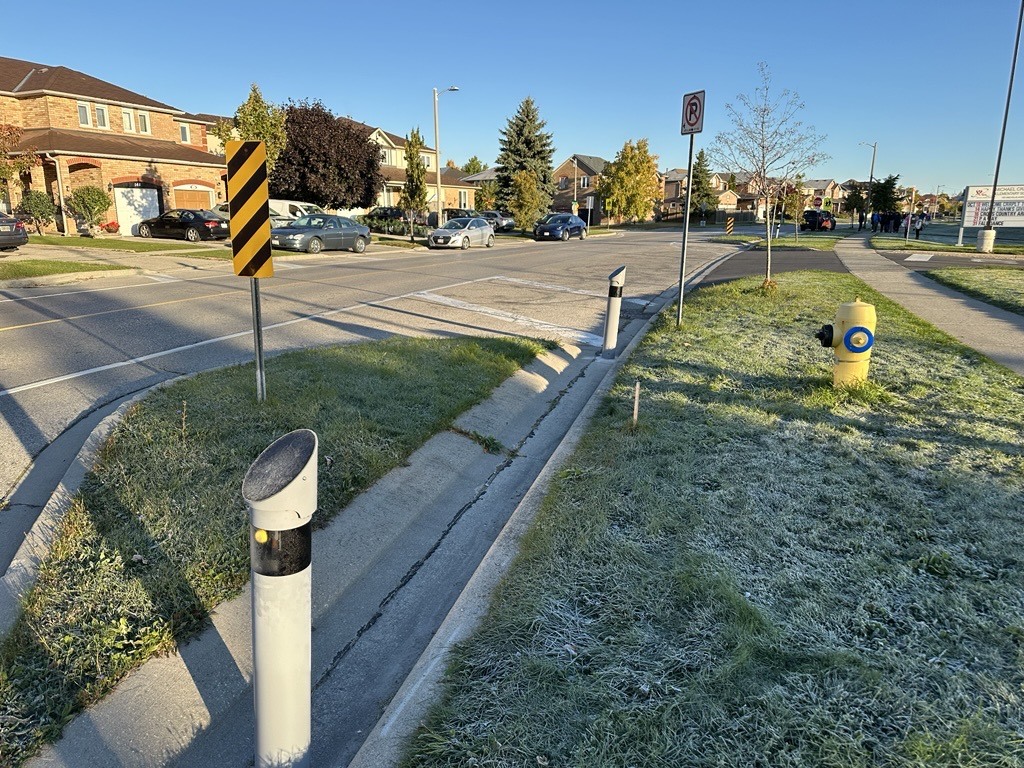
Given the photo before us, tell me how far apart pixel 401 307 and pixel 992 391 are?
8929 millimetres

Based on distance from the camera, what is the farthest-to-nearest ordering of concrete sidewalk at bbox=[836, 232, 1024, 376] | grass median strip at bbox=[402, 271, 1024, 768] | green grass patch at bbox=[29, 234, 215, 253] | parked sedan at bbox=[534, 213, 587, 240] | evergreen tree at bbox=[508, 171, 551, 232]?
evergreen tree at bbox=[508, 171, 551, 232] < parked sedan at bbox=[534, 213, 587, 240] < green grass patch at bbox=[29, 234, 215, 253] < concrete sidewalk at bbox=[836, 232, 1024, 376] < grass median strip at bbox=[402, 271, 1024, 768]

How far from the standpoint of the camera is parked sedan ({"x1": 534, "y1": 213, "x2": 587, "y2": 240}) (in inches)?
1554

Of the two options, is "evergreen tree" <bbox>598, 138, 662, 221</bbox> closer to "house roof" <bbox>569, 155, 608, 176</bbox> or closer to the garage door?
"house roof" <bbox>569, 155, 608, 176</bbox>

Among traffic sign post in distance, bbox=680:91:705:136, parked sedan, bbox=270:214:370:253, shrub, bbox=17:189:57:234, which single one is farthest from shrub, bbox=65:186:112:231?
traffic sign post in distance, bbox=680:91:705:136

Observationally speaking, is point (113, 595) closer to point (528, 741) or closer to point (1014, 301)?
point (528, 741)

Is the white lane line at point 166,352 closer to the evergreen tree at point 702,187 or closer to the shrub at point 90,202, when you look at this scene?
the shrub at point 90,202

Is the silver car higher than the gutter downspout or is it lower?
lower

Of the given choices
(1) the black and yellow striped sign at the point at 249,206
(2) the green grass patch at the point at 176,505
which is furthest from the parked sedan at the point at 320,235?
(1) the black and yellow striped sign at the point at 249,206

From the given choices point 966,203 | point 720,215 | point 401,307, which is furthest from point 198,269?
point 720,215

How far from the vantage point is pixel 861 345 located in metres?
6.00

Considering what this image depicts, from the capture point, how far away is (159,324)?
991 centimetres

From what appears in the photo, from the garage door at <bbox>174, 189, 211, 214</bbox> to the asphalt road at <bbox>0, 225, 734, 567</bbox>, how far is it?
13.4 metres

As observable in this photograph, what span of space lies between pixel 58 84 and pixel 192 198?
7.43 metres

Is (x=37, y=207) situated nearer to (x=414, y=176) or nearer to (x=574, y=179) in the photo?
(x=414, y=176)
